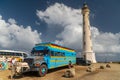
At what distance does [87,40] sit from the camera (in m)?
47.2

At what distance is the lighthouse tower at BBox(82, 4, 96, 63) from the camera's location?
46188 mm

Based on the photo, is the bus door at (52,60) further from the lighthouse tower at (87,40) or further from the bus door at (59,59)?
the lighthouse tower at (87,40)

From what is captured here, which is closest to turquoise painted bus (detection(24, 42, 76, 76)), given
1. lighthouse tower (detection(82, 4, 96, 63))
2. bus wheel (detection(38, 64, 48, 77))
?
bus wheel (detection(38, 64, 48, 77))

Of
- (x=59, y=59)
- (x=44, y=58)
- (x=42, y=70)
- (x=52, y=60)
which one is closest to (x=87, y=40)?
(x=59, y=59)

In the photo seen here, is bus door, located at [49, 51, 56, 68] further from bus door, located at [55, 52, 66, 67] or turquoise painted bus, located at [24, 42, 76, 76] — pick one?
bus door, located at [55, 52, 66, 67]

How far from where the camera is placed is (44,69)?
16.6m

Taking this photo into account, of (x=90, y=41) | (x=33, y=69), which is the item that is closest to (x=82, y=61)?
(x=90, y=41)

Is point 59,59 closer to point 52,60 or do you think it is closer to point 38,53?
point 52,60

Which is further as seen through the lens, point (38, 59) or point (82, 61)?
point (82, 61)

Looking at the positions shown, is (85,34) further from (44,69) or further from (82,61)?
(44,69)

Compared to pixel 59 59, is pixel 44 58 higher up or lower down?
higher up

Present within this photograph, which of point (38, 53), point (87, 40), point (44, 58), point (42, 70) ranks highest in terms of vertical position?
point (87, 40)

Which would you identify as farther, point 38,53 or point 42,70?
point 38,53

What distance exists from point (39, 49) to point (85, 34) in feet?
106
